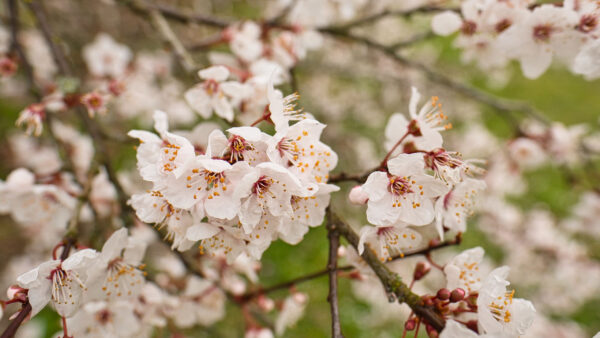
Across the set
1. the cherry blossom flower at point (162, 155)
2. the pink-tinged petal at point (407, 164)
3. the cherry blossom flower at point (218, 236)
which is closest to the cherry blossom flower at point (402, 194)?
the pink-tinged petal at point (407, 164)

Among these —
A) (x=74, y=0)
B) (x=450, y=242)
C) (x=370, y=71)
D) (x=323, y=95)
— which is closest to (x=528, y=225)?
(x=370, y=71)

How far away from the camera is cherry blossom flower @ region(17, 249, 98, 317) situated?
109 cm

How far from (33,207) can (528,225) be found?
13.0ft

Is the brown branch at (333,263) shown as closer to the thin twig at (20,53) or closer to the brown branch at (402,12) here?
the brown branch at (402,12)

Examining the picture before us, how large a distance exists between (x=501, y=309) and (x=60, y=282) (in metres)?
1.21

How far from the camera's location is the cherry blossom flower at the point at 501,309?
1.03 metres

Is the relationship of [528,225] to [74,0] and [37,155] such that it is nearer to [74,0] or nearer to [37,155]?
[37,155]

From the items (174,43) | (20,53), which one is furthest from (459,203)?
(20,53)

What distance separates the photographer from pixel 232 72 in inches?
61.9

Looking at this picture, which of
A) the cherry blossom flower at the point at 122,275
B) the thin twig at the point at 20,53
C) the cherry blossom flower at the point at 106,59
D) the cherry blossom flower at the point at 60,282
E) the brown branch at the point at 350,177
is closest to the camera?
the cherry blossom flower at the point at 60,282

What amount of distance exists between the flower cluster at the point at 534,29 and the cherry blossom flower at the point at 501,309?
2.82 feet

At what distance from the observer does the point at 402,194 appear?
1.12 m

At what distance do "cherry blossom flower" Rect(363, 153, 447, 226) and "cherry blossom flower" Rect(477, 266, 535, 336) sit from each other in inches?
9.0

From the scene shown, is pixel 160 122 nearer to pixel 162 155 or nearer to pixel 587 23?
pixel 162 155
